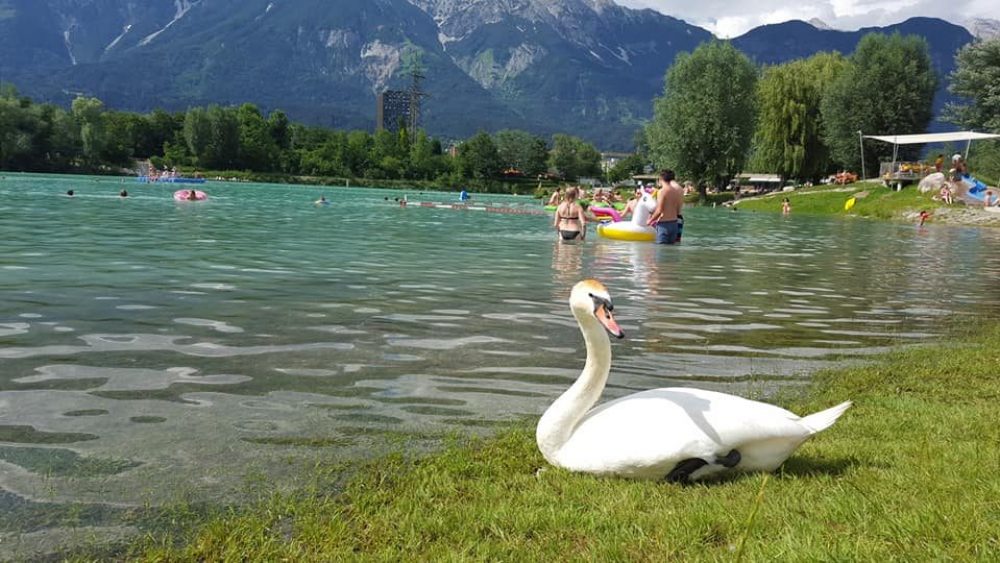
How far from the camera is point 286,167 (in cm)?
17925

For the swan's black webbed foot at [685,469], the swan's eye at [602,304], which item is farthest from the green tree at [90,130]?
the swan's black webbed foot at [685,469]

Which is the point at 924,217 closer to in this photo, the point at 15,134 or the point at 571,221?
the point at 571,221

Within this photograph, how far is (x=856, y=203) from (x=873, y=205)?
324 cm

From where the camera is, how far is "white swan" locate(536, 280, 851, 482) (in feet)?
15.4

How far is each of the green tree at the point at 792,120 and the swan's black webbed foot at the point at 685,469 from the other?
245 feet

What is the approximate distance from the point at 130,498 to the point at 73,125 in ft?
462

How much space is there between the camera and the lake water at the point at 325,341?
17.1ft

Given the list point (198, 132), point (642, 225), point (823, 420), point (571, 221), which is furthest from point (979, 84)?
point (198, 132)

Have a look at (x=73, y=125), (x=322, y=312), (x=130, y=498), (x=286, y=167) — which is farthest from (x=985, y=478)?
(x=286, y=167)

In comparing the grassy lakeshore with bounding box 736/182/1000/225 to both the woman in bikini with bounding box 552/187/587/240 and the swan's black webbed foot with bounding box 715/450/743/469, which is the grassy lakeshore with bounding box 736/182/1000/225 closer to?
the woman in bikini with bounding box 552/187/587/240

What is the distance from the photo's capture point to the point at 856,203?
178ft

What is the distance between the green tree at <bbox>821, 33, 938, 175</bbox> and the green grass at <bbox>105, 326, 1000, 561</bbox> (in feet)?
230

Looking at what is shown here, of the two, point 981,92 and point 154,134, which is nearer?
point 981,92

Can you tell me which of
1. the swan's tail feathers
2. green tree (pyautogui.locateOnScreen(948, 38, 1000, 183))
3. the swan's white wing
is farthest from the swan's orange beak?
green tree (pyautogui.locateOnScreen(948, 38, 1000, 183))
